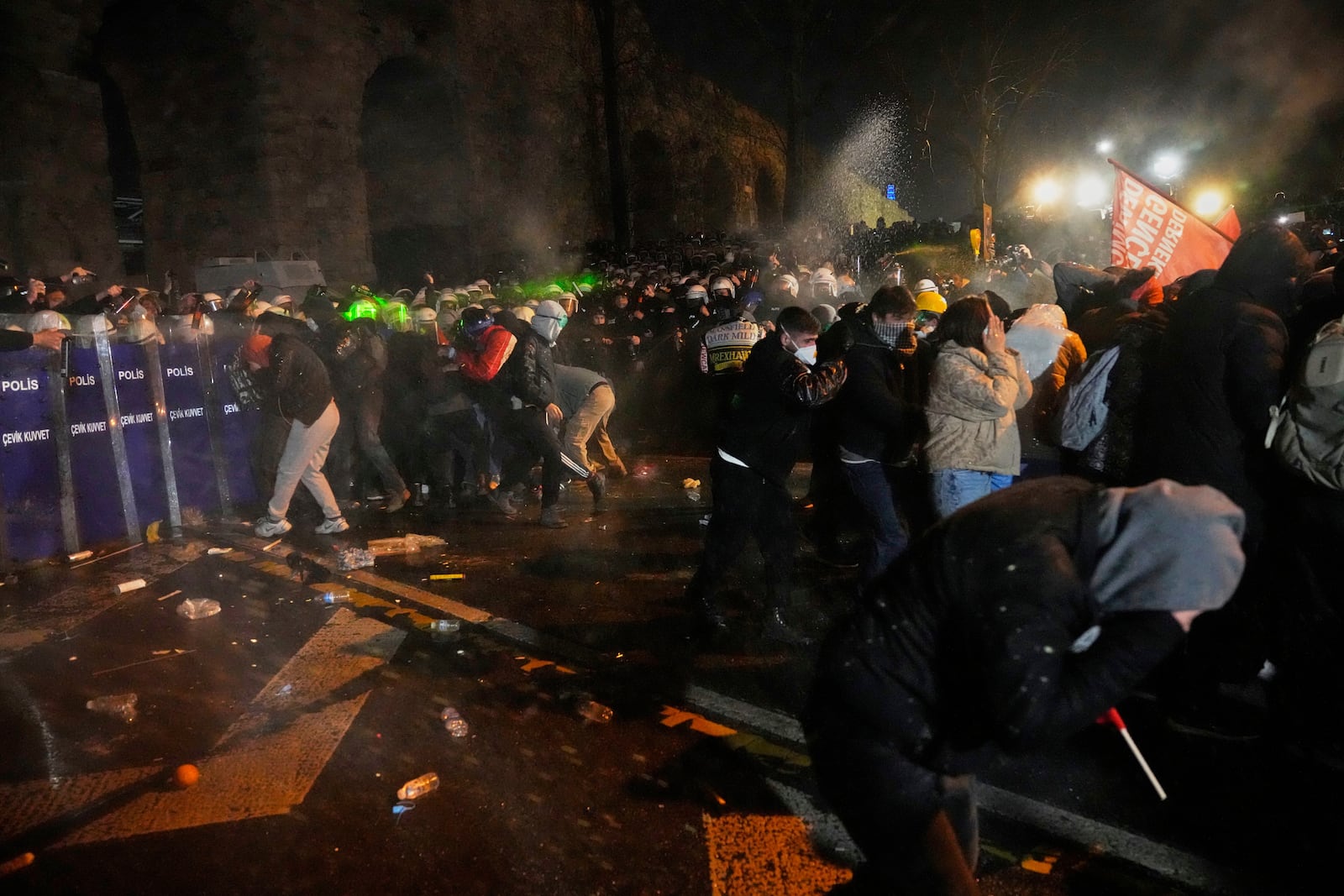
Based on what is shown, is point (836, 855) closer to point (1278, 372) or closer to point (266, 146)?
point (1278, 372)

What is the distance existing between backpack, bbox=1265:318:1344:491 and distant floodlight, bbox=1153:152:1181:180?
90.8ft

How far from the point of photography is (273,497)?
7238 mm

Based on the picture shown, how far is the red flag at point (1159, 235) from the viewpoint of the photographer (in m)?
6.26

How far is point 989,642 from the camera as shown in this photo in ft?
5.73

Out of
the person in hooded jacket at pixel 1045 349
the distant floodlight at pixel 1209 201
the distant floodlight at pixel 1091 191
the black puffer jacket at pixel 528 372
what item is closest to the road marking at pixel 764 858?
the person in hooded jacket at pixel 1045 349

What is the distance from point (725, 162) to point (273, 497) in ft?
102

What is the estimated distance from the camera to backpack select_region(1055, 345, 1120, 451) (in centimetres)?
427

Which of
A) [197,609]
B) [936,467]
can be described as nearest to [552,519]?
[197,609]

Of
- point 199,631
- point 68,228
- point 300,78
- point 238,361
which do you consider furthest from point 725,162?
point 199,631

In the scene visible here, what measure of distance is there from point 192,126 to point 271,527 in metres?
12.4

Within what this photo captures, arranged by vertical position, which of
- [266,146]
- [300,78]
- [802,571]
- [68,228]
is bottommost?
[802,571]

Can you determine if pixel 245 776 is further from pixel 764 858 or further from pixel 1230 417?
pixel 1230 417

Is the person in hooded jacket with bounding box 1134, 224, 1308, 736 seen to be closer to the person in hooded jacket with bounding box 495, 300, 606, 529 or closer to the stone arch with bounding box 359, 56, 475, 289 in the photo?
the person in hooded jacket with bounding box 495, 300, 606, 529

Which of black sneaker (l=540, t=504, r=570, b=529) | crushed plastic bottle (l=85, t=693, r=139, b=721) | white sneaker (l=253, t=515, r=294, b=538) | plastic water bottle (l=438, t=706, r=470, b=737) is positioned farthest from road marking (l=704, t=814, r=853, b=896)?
white sneaker (l=253, t=515, r=294, b=538)
